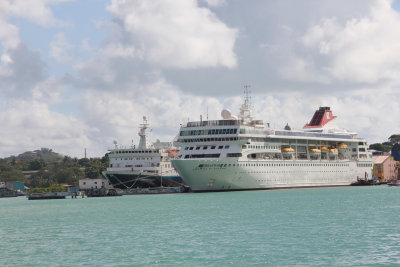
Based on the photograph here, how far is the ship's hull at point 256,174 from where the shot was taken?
8144 cm

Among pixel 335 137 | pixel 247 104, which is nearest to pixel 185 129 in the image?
pixel 247 104

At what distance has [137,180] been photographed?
10619 cm

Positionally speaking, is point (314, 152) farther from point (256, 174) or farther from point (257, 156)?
point (256, 174)

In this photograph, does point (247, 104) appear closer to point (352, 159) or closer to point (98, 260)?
point (352, 159)

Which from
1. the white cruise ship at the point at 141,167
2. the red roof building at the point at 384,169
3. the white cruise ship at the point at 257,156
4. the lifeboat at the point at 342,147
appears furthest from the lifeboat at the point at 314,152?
the red roof building at the point at 384,169

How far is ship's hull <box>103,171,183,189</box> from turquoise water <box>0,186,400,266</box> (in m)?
51.0

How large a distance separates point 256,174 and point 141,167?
1195 inches

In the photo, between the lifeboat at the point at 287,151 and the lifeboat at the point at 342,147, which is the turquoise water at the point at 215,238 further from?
the lifeboat at the point at 342,147

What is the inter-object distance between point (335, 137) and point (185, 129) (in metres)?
32.5

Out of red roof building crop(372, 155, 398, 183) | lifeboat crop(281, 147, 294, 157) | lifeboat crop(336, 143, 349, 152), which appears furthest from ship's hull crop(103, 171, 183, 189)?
red roof building crop(372, 155, 398, 183)

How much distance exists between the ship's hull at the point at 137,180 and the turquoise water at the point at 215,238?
51.0m

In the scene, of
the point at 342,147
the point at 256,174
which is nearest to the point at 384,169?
the point at 342,147

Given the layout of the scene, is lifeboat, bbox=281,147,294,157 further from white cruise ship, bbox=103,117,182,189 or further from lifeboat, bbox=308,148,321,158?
white cruise ship, bbox=103,117,182,189

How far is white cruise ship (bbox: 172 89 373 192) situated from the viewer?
269 ft
